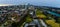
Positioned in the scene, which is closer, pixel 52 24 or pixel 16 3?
pixel 52 24

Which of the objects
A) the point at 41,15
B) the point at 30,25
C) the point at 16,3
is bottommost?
the point at 30,25

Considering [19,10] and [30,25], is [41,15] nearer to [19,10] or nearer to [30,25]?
[30,25]

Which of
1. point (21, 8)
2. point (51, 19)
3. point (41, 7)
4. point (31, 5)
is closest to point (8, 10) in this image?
point (21, 8)

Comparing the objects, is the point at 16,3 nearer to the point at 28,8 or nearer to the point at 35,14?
the point at 28,8

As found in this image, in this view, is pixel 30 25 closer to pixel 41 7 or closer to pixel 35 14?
pixel 35 14

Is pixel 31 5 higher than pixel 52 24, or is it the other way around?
pixel 31 5

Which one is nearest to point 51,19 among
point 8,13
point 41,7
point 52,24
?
point 52,24

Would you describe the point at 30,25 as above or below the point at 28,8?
below

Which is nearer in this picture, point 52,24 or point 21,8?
point 52,24
